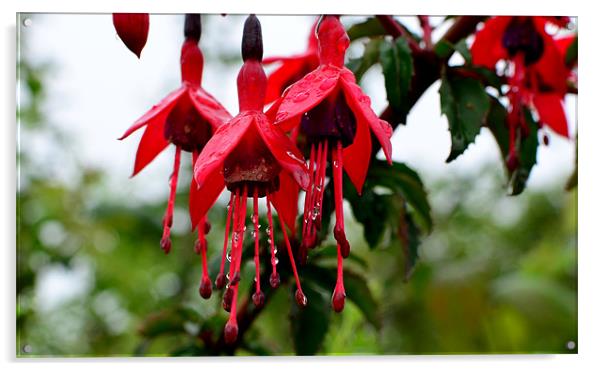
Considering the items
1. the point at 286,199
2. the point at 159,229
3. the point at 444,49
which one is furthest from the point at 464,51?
the point at 159,229

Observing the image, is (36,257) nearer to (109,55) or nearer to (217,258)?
(109,55)

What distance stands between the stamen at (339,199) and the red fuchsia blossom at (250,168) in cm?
3

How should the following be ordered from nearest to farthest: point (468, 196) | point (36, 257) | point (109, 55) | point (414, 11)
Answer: point (414, 11), point (109, 55), point (36, 257), point (468, 196)

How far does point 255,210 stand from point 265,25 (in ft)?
1.72

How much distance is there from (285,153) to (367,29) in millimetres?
301

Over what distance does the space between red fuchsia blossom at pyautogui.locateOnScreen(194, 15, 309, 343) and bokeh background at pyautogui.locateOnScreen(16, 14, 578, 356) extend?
0.60 meters

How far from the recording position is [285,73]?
2.60 ft

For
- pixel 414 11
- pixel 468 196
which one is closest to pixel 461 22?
pixel 414 11

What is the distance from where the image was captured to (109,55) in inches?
51.3

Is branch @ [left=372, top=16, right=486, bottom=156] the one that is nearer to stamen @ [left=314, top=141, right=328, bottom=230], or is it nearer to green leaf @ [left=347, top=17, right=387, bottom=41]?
green leaf @ [left=347, top=17, right=387, bottom=41]

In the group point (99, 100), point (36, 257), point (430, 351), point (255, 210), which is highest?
point (99, 100)

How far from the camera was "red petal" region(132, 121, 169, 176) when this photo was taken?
649mm

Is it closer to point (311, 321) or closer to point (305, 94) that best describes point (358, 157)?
point (305, 94)

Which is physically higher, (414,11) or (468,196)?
(414,11)
